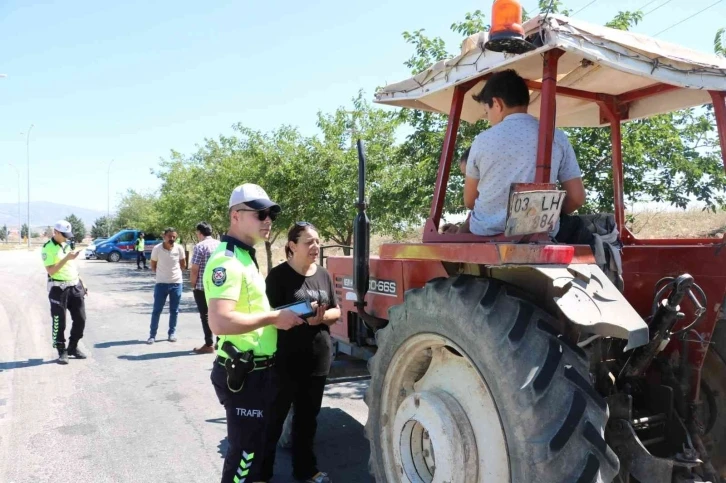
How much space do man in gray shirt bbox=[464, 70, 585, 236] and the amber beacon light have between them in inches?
15.4

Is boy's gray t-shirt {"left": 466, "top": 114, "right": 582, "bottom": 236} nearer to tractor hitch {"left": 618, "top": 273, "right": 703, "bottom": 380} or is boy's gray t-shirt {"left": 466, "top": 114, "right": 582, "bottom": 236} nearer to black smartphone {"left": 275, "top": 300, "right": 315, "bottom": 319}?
tractor hitch {"left": 618, "top": 273, "right": 703, "bottom": 380}

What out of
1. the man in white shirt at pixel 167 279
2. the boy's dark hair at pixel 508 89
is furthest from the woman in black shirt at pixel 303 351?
the man in white shirt at pixel 167 279

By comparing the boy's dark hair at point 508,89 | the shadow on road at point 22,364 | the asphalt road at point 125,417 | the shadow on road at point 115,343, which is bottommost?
the asphalt road at point 125,417

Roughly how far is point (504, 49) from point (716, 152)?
4232 mm

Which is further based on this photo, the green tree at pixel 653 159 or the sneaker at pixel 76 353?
the sneaker at pixel 76 353

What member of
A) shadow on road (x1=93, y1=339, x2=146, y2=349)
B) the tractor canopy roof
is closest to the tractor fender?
the tractor canopy roof

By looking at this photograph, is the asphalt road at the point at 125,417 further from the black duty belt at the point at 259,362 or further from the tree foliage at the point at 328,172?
the tree foliage at the point at 328,172

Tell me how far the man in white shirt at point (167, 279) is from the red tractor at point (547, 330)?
6364mm

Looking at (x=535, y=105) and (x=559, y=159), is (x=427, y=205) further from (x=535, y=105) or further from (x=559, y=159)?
(x=559, y=159)

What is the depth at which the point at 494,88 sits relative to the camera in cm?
279

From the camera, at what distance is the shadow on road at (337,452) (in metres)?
3.98

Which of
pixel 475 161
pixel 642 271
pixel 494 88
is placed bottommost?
pixel 642 271

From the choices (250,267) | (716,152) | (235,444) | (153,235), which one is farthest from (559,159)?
(153,235)

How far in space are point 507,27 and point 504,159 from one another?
1.96 feet
